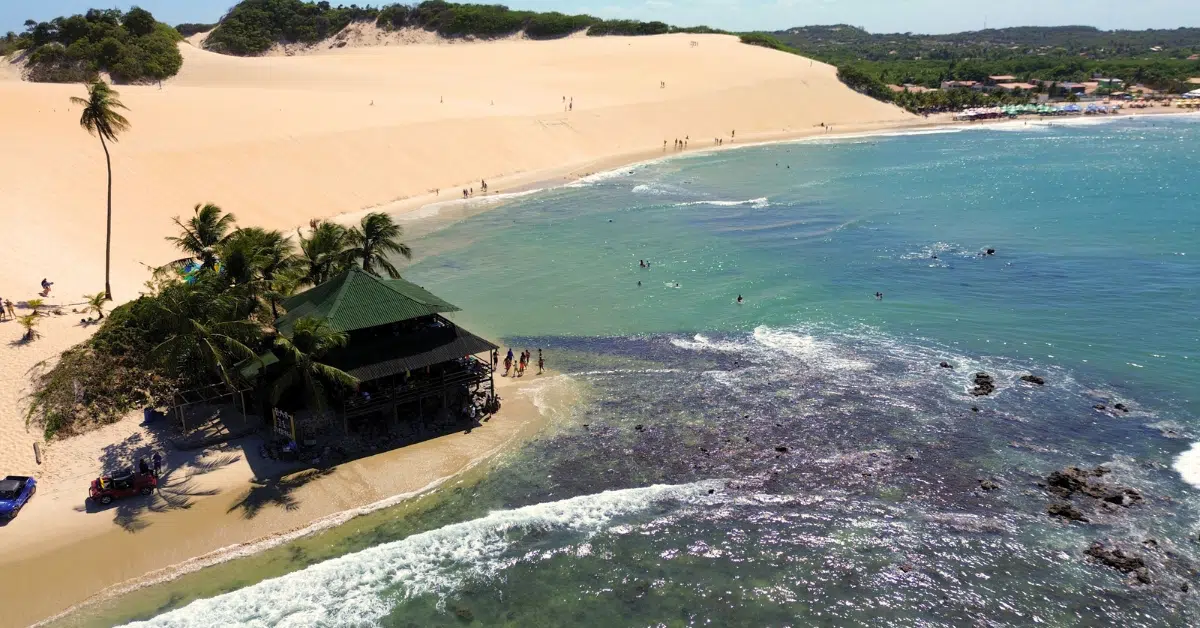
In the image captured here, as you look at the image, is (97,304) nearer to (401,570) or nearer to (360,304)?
(360,304)

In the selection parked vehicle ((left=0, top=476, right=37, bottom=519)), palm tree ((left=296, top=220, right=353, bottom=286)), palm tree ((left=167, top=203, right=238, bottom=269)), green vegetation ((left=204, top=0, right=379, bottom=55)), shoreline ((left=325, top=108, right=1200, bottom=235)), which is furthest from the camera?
green vegetation ((left=204, top=0, right=379, bottom=55))

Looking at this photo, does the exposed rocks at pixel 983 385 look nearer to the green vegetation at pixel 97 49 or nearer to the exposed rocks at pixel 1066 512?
the exposed rocks at pixel 1066 512

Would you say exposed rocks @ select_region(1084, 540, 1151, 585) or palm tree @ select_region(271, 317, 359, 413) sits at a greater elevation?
palm tree @ select_region(271, 317, 359, 413)

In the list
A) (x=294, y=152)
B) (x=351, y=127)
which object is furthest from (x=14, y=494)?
(x=351, y=127)

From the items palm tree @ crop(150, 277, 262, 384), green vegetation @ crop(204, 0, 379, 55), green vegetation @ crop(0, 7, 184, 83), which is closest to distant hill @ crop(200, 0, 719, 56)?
green vegetation @ crop(204, 0, 379, 55)

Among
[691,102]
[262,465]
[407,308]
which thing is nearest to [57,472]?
[262,465]

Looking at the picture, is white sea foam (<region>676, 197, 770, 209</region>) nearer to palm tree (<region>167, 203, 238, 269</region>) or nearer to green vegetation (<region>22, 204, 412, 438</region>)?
green vegetation (<region>22, 204, 412, 438</region>)

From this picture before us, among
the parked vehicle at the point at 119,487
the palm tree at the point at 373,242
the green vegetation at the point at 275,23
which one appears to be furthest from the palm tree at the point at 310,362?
the green vegetation at the point at 275,23

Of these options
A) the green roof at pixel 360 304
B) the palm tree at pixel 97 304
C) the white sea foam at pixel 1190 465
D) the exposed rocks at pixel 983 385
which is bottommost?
the white sea foam at pixel 1190 465
